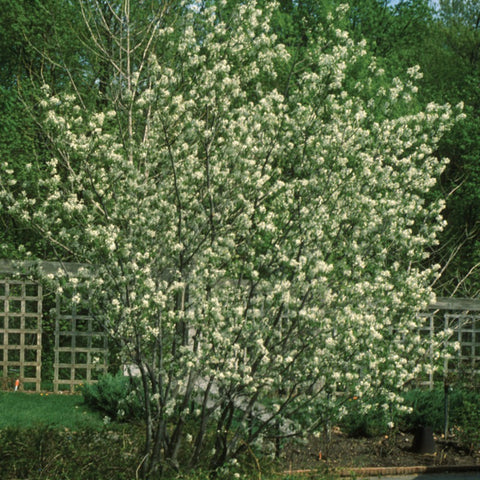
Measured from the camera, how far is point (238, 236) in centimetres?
592

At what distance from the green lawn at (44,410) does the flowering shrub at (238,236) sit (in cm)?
238

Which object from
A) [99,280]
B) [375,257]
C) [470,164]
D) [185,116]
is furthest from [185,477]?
[470,164]

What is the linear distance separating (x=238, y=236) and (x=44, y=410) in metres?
4.35

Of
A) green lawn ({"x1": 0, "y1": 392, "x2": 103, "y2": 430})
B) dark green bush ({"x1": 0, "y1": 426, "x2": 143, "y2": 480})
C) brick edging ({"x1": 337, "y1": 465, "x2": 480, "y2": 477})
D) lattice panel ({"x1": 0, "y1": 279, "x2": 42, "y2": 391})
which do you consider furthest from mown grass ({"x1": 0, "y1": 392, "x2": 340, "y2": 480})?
lattice panel ({"x1": 0, "y1": 279, "x2": 42, "y2": 391})

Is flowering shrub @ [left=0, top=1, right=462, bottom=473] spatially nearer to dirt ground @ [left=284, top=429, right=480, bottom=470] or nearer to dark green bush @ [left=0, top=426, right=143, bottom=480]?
dark green bush @ [left=0, top=426, right=143, bottom=480]

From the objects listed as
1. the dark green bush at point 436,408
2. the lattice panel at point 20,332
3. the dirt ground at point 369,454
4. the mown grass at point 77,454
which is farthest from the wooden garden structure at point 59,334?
the mown grass at point 77,454

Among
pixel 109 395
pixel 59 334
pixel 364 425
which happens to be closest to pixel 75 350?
pixel 59 334

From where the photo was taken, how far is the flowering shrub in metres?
5.12

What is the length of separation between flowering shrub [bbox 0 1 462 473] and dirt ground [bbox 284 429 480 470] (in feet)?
4.46

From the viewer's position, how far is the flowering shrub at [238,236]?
5117mm

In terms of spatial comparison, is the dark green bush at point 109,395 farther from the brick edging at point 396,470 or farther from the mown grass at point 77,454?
the brick edging at point 396,470

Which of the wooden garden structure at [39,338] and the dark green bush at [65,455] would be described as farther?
the wooden garden structure at [39,338]

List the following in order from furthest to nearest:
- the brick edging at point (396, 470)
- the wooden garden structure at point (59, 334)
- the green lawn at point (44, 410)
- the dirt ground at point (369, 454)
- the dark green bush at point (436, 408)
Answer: the wooden garden structure at point (59, 334) → the dark green bush at point (436, 408) → the green lawn at point (44, 410) → the dirt ground at point (369, 454) → the brick edging at point (396, 470)

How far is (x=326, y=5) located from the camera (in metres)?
18.8
